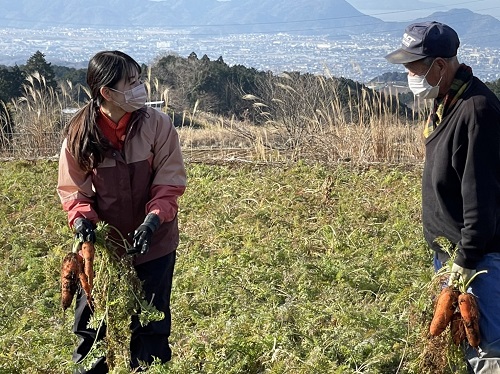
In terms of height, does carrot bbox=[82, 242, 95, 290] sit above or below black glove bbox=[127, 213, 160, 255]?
below

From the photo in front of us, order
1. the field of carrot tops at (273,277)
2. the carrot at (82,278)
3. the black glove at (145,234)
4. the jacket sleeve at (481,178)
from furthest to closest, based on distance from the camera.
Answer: the field of carrot tops at (273,277) → the carrot at (82,278) → the black glove at (145,234) → the jacket sleeve at (481,178)

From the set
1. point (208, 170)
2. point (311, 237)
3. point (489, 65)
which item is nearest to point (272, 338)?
point (311, 237)

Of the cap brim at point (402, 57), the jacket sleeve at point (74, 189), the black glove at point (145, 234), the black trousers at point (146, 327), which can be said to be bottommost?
the black trousers at point (146, 327)

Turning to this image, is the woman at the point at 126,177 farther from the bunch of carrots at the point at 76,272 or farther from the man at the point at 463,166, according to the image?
the man at the point at 463,166

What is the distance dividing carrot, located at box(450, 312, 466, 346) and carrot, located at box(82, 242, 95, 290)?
1.51m

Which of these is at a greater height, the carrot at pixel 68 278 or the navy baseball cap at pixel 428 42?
the navy baseball cap at pixel 428 42

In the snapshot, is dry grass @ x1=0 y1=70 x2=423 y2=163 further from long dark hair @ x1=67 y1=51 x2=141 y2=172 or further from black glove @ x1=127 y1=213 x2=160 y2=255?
black glove @ x1=127 y1=213 x2=160 y2=255

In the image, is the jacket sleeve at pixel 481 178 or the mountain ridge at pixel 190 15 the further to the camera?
the mountain ridge at pixel 190 15

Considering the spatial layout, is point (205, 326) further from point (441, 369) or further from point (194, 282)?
point (441, 369)

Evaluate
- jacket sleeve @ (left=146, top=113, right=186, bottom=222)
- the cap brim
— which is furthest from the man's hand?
jacket sleeve @ (left=146, top=113, right=186, bottom=222)

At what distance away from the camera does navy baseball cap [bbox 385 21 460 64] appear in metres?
2.51

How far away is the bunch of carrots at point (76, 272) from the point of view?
274 centimetres

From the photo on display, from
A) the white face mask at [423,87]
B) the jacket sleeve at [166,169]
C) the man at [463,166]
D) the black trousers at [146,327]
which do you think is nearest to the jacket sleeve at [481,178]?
the man at [463,166]

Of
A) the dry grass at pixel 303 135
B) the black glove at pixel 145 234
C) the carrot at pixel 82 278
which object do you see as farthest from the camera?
the dry grass at pixel 303 135
